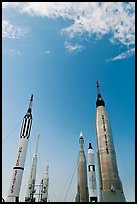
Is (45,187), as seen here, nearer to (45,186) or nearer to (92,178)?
(45,186)

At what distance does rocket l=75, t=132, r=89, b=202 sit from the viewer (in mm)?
26609

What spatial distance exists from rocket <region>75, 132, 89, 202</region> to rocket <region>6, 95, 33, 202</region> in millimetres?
11006

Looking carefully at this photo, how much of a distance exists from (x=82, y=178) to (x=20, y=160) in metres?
12.1

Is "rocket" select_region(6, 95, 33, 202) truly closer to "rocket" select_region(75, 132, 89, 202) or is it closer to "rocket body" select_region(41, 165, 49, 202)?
"rocket" select_region(75, 132, 89, 202)

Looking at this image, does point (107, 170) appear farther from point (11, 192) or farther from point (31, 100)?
point (31, 100)

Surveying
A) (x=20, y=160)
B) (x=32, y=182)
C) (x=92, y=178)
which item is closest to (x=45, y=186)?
(x=32, y=182)

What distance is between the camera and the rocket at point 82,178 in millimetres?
26609

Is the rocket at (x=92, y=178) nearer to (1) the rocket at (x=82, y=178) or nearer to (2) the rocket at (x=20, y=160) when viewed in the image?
(1) the rocket at (x=82, y=178)

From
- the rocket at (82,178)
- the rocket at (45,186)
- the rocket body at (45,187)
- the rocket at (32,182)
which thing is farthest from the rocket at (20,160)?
the rocket body at (45,187)

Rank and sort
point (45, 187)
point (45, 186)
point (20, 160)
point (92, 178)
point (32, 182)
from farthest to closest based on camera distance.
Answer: point (45, 186) < point (45, 187) < point (32, 182) < point (92, 178) < point (20, 160)

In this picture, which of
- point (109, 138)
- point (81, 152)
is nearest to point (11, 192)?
point (109, 138)

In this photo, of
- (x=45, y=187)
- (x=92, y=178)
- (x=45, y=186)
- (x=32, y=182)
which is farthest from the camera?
(x=45, y=186)

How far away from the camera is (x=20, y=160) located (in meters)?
19.8

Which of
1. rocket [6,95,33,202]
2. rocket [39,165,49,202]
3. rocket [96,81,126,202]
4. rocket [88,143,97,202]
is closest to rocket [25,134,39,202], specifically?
rocket [39,165,49,202]
